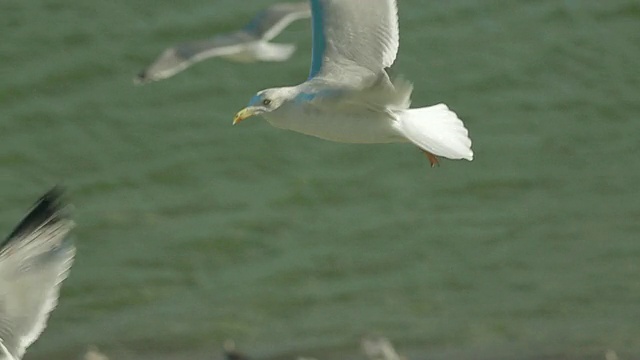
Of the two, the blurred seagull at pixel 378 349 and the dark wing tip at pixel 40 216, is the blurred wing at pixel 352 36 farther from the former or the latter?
the blurred seagull at pixel 378 349

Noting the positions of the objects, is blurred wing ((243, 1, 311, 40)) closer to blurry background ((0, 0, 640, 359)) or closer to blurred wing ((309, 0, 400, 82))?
blurry background ((0, 0, 640, 359))

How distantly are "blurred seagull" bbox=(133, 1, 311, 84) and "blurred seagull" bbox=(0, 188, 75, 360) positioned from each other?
4.08 m

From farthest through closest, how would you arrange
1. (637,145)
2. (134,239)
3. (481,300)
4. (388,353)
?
1. (637,145)
2. (134,239)
3. (481,300)
4. (388,353)

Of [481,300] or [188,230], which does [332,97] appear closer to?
[481,300]

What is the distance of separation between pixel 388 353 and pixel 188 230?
11.2 feet

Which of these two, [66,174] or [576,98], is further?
[576,98]

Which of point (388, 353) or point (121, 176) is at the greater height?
point (388, 353)

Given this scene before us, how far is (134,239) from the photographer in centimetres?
1235

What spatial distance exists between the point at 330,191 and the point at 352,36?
5039mm

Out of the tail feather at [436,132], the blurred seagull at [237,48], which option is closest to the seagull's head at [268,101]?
the tail feather at [436,132]

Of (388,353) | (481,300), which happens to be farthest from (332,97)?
(481,300)

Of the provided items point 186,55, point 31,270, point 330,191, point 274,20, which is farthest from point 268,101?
point 330,191

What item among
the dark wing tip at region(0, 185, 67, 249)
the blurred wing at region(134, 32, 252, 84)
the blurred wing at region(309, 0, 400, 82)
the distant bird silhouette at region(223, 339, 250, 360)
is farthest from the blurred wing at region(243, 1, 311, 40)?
the dark wing tip at region(0, 185, 67, 249)

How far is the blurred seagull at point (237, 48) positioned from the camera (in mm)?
11281
